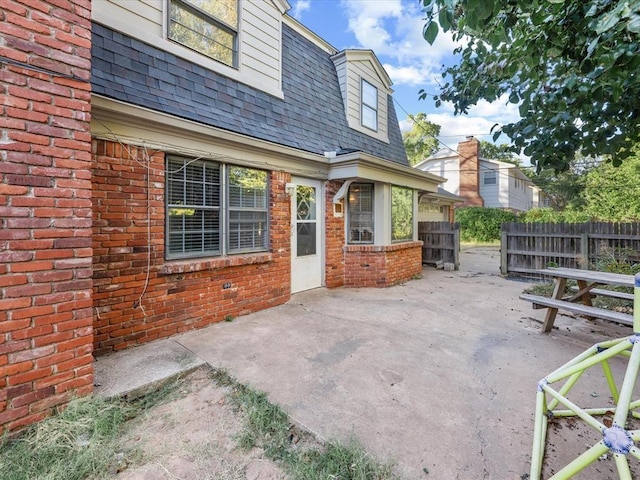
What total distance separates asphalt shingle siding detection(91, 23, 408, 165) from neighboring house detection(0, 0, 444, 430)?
0.09 ft

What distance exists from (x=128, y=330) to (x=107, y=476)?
1.96m

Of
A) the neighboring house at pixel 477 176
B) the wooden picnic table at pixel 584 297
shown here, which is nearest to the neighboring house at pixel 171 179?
the wooden picnic table at pixel 584 297

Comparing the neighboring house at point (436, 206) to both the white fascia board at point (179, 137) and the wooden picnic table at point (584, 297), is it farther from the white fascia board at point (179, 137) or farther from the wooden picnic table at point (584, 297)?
the white fascia board at point (179, 137)

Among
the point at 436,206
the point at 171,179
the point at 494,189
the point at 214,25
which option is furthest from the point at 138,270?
the point at 494,189

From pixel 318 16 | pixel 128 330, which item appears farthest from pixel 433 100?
pixel 318 16

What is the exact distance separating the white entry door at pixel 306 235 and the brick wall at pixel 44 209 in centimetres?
366

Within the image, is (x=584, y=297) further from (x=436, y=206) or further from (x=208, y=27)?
(x=436, y=206)

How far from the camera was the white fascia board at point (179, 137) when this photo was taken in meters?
3.24

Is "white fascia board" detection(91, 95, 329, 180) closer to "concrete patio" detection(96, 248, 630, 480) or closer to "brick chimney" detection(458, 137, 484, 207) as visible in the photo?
"concrete patio" detection(96, 248, 630, 480)

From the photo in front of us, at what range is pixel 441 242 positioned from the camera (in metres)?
9.86

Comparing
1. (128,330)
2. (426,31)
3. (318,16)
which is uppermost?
(318,16)

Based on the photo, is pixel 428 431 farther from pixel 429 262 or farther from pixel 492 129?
pixel 429 262

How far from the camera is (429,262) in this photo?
10109 millimetres

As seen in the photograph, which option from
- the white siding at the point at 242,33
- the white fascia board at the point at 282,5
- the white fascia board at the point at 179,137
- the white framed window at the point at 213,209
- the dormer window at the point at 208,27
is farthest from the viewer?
the white fascia board at the point at 282,5
